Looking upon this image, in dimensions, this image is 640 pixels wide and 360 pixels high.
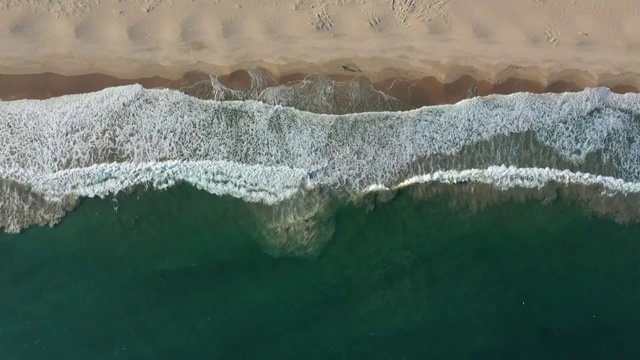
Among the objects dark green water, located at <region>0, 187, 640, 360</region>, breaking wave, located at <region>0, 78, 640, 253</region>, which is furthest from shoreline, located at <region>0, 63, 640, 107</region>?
dark green water, located at <region>0, 187, 640, 360</region>

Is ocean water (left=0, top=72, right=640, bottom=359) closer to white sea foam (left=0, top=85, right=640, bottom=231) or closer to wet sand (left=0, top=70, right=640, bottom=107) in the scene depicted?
white sea foam (left=0, top=85, right=640, bottom=231)

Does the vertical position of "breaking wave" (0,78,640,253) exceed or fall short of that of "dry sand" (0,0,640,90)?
it falls short

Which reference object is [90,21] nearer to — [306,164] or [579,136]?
[306,164]

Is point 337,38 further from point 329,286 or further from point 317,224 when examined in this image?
point 329,286

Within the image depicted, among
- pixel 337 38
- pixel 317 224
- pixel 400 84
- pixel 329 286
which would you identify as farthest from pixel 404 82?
pixel 329 286

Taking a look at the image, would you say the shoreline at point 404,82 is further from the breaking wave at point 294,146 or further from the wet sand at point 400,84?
the breaking wave at point 294,146
